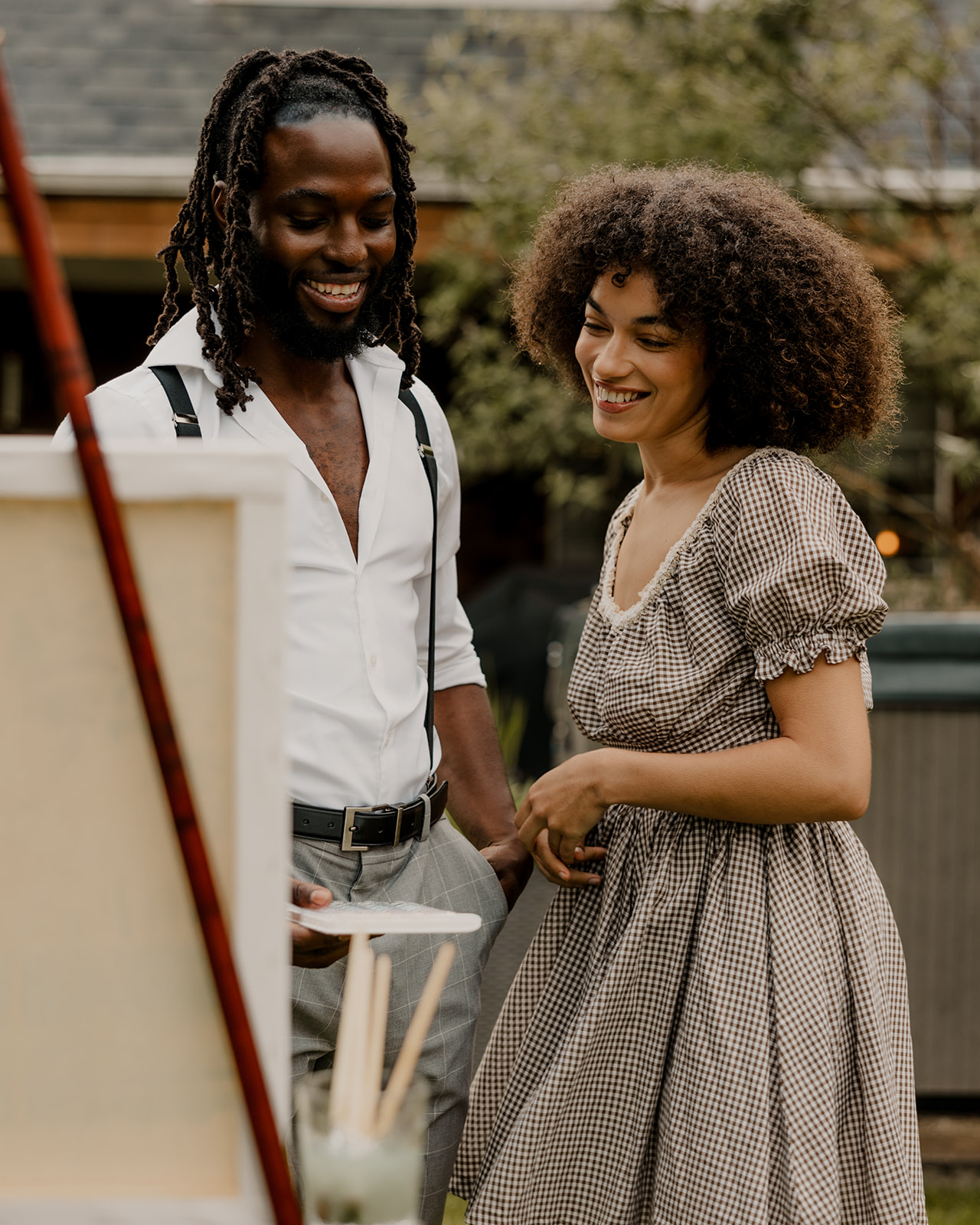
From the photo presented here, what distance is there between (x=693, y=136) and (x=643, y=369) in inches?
156

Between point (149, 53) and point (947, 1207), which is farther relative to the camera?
point (149, 53)

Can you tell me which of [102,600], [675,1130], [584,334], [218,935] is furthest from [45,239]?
[675,1130]

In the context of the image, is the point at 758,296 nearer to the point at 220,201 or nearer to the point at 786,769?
the point at 786,769

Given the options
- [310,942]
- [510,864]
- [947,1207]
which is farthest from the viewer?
[947,1207]

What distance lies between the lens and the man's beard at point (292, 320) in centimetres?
205

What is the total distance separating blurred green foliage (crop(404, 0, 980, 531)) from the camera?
5.70 metres

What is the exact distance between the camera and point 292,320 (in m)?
2.07

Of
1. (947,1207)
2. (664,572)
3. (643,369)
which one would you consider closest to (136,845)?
(664,572)

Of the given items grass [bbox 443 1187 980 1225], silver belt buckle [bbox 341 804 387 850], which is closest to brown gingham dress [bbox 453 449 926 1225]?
Result: silver belt buckle [bbox 341 804 387 850]

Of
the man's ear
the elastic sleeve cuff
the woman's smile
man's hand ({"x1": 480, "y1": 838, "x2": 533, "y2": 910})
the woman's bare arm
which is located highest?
the man's ear

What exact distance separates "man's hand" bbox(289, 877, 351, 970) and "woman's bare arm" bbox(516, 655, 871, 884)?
470 millimetres

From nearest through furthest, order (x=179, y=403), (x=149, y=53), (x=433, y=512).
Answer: (x=179, y=403)
(x=433, y=512)
(x=149, y=53)

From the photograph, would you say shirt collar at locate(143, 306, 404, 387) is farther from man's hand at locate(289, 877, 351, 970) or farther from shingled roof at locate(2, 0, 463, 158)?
shingled roof at locate(2, 0, 463, 158)

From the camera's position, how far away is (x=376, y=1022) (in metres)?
1.04
